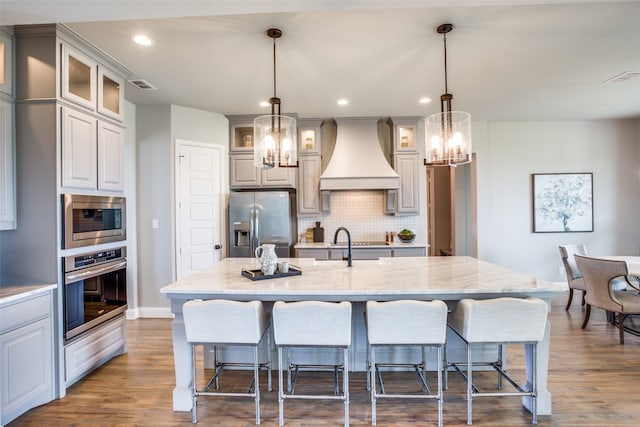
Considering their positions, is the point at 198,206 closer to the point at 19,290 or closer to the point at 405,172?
the point at 19,290

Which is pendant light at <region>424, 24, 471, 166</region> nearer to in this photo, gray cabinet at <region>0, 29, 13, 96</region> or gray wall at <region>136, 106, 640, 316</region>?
gray wall at <region>136, 106, 640, 316</region>

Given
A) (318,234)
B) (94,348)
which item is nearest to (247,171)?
(318,234)

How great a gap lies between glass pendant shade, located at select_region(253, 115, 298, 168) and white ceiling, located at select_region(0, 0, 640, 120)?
708 millimetres

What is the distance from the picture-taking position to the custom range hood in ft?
15.6

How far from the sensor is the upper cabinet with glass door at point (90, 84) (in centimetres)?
252

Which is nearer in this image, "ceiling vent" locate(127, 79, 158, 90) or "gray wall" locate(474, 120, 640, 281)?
"ceiling vent" locate(127, 79, 158, 90)

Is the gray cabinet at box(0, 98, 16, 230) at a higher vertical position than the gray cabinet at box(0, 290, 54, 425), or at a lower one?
higher

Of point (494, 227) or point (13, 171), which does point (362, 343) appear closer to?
point (13, 171)

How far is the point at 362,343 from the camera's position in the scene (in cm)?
271

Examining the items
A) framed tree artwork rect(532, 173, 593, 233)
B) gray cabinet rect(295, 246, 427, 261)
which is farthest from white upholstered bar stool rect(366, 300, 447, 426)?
framed tree artwork rect(532, 173, 593, 233)

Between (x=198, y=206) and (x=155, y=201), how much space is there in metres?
0.54

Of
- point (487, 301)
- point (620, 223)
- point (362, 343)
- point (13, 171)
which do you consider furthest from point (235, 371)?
→ point (620, 223)

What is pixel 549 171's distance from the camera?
5.41 meters

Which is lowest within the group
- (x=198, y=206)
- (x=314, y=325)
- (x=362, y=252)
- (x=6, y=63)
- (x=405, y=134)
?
(x=314, y=325)
